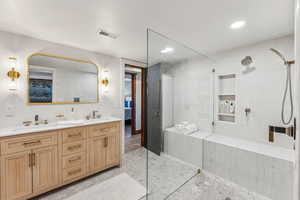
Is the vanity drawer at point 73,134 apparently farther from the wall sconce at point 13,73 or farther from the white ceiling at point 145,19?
the white ceiling at point 145,19

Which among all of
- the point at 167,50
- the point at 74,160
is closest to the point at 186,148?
the point at 167,50

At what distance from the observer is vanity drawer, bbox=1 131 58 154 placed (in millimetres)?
1553

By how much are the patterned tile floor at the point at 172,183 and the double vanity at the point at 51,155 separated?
14 centimetres

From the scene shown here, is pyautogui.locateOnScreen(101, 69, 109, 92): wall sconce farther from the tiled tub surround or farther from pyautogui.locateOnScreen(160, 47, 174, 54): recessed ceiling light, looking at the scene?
the tiled tub surround

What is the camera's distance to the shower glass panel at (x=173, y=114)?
6.68ft

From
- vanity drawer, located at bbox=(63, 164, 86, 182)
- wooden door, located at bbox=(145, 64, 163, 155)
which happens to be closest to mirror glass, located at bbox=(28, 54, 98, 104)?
vanity drawer, located at bbox=(63, 164, 86, 182)

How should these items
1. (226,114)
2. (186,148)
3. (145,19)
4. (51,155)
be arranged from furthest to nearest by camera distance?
(226,114)
(186,148)
(51,155)
(145,19)

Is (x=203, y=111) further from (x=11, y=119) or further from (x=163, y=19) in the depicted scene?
(x=11, y=119)

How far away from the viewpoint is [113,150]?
2512 millimetres

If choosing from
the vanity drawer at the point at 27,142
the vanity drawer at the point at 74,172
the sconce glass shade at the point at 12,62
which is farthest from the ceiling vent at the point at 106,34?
the vanity drawer at the point at 74,172

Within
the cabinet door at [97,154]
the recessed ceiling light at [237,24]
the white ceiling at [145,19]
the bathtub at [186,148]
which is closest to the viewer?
the white ceiling at [145,19]

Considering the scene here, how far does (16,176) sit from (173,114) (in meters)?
2.37

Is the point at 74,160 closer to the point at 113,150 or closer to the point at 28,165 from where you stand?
the point at 28,165

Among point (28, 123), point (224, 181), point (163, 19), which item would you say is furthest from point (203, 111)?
point (28, 123)
